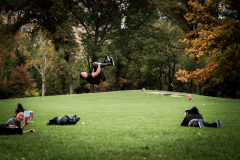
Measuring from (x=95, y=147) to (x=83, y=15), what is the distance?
35051 millimetres

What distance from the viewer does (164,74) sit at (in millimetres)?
61062

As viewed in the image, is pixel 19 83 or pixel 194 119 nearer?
pixel 194 119

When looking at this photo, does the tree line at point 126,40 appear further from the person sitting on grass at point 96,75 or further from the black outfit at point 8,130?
the black outfit at point 8,130

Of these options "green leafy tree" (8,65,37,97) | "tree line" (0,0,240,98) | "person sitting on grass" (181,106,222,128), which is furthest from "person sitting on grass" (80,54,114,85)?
"green leafy tree" (8,65,37,97)

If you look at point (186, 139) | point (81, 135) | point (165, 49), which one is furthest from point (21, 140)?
point (165, 49)

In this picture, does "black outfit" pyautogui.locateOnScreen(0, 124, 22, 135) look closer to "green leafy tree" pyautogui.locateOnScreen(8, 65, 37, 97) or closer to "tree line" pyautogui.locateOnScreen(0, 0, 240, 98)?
"tree line" pyautogui.locateOnScreen(0, 0, 240, 98)

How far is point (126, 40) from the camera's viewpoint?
42.9 m

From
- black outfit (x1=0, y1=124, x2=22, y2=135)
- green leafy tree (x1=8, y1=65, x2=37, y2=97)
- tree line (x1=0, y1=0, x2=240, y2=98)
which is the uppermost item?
tree line (x1=0, y1=0, x2=240, y2=98)

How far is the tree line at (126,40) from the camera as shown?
65.3 feet

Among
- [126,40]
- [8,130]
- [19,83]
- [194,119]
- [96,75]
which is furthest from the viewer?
[126,40]

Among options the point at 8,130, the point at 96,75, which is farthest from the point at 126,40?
the point at 8,130

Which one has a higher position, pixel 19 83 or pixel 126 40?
pixel 126 40

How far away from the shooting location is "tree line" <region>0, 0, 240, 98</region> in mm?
19906

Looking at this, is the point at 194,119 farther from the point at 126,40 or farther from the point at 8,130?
the point at 126,40
